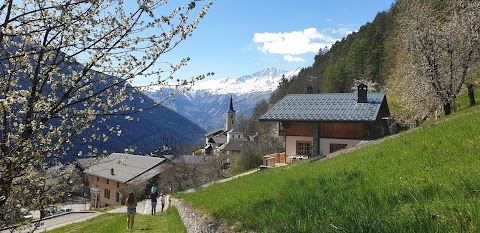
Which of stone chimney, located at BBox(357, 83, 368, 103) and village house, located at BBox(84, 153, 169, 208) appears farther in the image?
village house, located at BBox(84, 153, 169, 208)

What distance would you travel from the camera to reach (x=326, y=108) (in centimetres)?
3142

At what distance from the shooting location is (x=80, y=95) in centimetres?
625

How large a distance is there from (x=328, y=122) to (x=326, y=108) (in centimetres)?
161

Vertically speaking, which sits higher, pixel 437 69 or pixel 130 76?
pixel 437 69

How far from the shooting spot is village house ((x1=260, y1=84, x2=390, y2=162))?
97.2 feet

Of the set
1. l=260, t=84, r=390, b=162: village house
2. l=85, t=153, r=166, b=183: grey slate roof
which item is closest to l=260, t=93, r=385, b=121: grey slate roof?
l=260, t=84, r=390, b=162: village house

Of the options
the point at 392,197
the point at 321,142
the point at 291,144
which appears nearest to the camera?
the point at 392,197

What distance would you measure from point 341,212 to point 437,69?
2268 cm

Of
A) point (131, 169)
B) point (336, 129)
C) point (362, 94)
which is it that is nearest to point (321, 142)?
point (336, 129)

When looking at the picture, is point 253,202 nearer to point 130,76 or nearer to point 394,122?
point 130,76

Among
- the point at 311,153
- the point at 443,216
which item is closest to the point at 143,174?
the point at 311,153

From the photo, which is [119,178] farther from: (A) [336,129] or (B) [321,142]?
(A) [336,129]

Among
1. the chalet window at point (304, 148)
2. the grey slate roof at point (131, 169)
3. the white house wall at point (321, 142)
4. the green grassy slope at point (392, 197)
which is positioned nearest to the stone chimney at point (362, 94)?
the white house wall at point (321, 142)

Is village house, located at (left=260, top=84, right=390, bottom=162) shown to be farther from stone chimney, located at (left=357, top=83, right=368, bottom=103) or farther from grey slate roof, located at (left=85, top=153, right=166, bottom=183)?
grey slate roof, located at (left=85, top=153, right=166, bottom=183)
